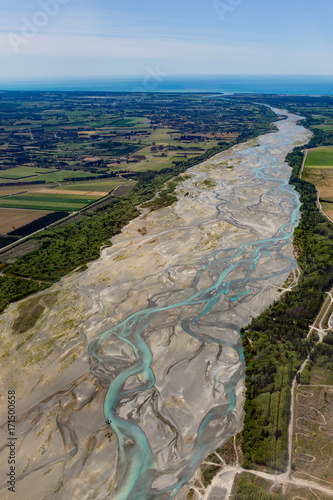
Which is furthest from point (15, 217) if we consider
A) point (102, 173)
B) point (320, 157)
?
point (320, 157)

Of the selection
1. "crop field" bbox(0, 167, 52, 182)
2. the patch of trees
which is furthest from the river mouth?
"crop field" bbox(0, 167, 52, 182)

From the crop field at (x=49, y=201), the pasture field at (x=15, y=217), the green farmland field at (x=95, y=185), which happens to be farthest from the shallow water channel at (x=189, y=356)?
the green farmland field at (x=95, y=185)

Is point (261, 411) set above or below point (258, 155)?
below

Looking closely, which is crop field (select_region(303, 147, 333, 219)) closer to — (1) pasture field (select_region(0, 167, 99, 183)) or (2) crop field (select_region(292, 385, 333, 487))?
(2) crop field (select_region(292, 385, 333, 487))

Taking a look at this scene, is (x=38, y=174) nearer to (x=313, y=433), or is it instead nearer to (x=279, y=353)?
(x=279, y=353)

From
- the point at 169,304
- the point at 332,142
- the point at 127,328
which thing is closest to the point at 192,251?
the point at 169,304

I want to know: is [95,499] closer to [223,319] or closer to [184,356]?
[184,356]
